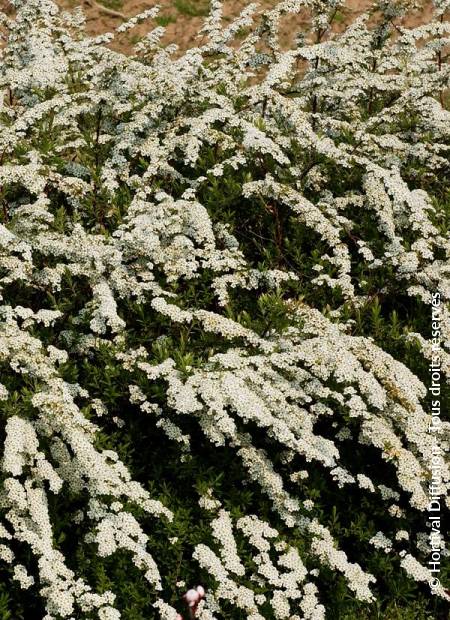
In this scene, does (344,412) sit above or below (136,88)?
below

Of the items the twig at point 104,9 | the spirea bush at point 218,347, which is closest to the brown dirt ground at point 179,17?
the twig at point 104,9

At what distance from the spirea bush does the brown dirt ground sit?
22.8 ft

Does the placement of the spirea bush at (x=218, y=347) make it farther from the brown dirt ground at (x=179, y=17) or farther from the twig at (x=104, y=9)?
the twig at (x=104, y=9)

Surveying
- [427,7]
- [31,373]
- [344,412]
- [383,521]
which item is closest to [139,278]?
[31,373]

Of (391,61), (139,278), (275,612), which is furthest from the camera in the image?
(391,61)

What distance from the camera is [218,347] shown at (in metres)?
5.90

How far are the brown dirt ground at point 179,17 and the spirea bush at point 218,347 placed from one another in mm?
6954

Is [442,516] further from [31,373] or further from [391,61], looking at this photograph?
[391,61]

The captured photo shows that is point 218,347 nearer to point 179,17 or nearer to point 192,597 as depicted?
point 192,597

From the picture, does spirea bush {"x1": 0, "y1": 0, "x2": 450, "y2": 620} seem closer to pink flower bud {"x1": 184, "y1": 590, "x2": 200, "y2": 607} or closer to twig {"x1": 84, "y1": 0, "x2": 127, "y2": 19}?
pink flower bud {"x1": 184, "y1": 590, "x2": 200, "y2": 607}

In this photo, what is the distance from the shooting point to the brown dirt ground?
47.8 feet

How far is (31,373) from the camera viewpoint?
518 cm

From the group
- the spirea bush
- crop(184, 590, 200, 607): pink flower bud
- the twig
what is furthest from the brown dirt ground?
crop(184, 590, 200, 607): pink flower bud

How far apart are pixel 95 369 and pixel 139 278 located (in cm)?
94
